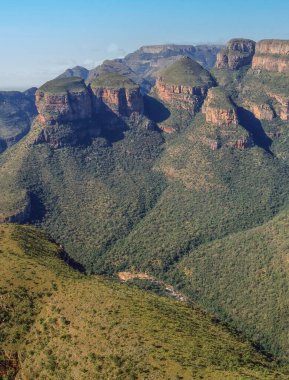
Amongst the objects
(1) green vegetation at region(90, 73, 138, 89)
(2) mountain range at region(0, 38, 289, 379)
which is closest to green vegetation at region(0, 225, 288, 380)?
(2) mountain range at region(0, 38, 289, 379)

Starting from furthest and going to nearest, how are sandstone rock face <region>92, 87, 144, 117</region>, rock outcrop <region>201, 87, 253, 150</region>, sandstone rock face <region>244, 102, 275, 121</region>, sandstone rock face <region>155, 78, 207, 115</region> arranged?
1. sandstone rock face <region>155, 78, 207, 115</region>
2. sandstone rock face <region>244, 102, 275, 121</region>
3. sandstone rock face <region>92, 87, 144, 117</region>
4. rock outcrop <region>201, 87, 253, 150</region>

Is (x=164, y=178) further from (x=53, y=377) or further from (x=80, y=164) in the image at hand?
(x=53, y=377)

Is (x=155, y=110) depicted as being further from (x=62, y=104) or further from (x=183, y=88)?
(x=62, y=104)

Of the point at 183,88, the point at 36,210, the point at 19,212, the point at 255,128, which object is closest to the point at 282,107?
the point at 255,128

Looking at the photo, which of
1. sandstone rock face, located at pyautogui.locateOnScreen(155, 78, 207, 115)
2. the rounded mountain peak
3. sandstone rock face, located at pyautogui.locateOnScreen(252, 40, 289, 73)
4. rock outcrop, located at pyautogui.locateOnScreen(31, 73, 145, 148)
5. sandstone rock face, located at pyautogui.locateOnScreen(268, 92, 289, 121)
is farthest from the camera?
sandstone rock face, located at pyautogui.locateOnScreen(252, 40, 289, 73)

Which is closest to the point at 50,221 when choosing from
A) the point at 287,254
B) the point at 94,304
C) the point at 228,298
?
the point at 228,298

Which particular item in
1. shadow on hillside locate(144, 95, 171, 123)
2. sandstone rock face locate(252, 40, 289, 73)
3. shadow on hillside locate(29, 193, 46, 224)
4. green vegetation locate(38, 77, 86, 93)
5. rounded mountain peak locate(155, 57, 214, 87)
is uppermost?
sandstone rock face locate(252, 40, 289, 73)

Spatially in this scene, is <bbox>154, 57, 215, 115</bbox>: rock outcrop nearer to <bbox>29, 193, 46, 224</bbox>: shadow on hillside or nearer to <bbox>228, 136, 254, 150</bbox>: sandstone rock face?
<bbox>228, 136, 254, 150</bbox>: sandstone rock face
